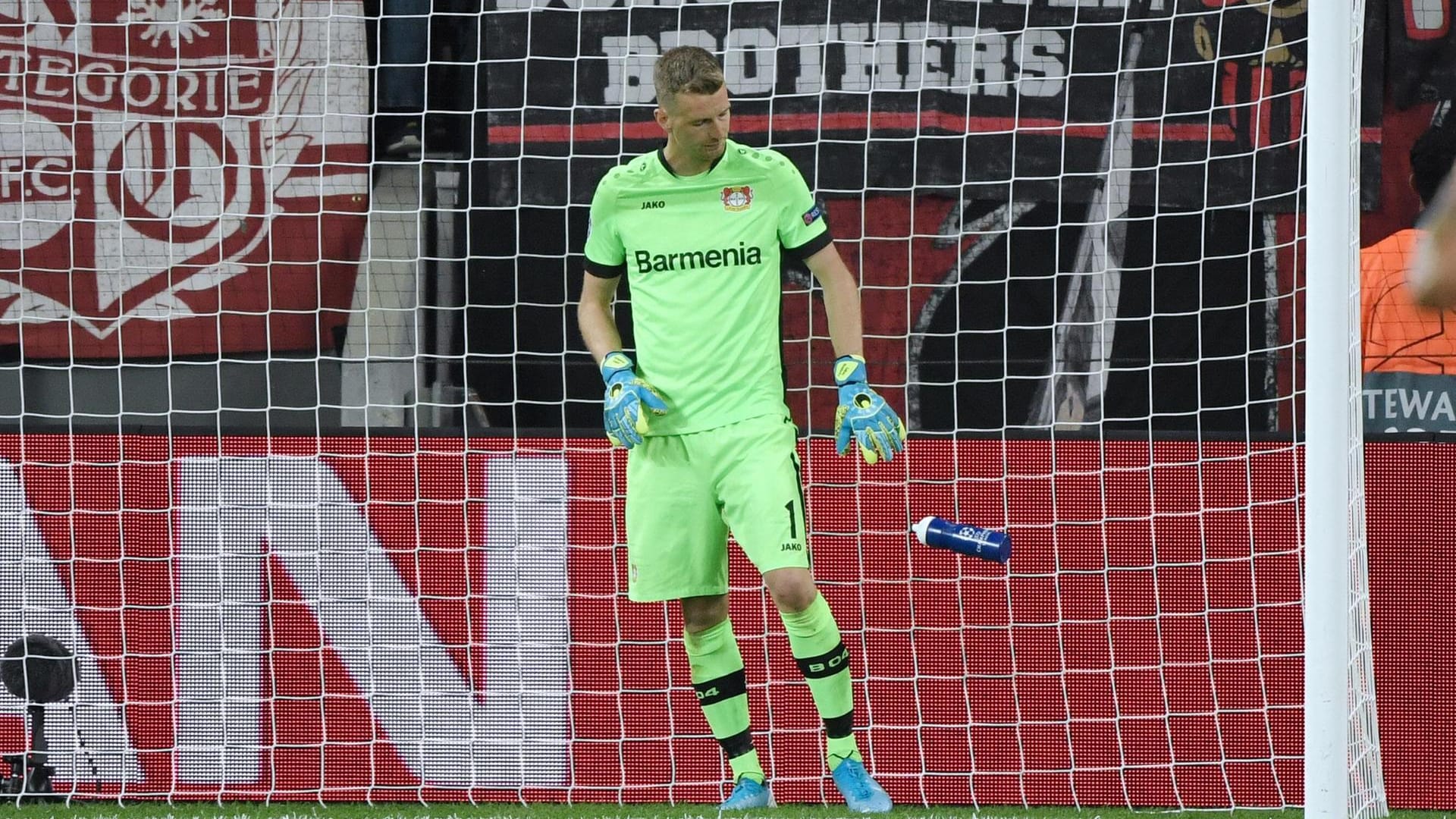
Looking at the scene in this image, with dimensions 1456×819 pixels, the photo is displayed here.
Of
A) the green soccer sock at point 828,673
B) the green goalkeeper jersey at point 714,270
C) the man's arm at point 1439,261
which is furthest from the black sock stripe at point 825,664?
the man's arm at point 1439,261

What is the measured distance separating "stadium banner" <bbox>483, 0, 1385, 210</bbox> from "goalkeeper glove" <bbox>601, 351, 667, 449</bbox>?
1.39 m

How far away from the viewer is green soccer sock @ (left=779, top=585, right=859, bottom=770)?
4.16 metres

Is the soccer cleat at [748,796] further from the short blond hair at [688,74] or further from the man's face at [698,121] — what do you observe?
the short blond hair at [688,74]

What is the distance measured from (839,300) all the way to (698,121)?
0.58 meters

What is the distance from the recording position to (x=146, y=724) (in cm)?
520

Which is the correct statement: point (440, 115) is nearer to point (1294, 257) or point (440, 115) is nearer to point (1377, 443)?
point (1294, 257)

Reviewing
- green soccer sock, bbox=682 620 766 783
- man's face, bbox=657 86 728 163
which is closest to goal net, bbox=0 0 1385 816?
green soccer sock, bbox=682 620 766 783

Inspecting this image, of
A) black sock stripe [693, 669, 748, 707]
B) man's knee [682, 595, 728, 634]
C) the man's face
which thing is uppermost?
the man's face

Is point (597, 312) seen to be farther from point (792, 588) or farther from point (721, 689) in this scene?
point (721, 689)

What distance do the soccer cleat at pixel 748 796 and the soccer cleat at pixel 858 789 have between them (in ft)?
0.67

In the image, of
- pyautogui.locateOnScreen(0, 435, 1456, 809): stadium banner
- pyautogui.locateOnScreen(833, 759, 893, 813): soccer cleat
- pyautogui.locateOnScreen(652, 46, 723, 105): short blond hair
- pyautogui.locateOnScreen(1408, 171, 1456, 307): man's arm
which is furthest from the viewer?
pyautogui.locateOnScreen(0, 435, 1456, 809): stadium banner

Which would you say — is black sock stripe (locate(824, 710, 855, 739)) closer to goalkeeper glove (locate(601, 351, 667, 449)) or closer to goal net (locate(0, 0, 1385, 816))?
goalkeeper glove (locate(601, 351, 667, 449))

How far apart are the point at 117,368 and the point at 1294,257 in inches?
148

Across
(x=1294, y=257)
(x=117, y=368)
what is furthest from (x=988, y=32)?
(x=117, y=368)
